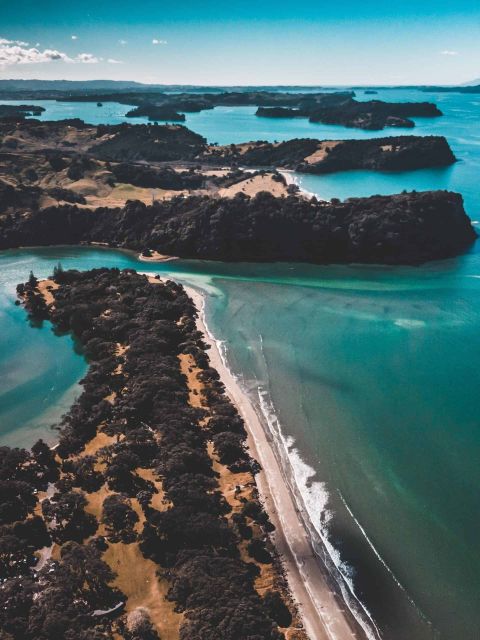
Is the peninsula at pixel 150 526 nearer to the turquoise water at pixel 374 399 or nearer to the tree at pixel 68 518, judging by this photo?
the tree at pixel 68 518

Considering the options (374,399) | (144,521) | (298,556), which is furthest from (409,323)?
(144,521)

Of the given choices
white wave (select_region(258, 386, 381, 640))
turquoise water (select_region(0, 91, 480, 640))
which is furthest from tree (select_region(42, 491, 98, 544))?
white wave (select_region(258, 386, 381, 640))

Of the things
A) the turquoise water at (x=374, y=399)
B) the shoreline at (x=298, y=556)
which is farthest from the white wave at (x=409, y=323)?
the shoreline at (x=298, y=556)

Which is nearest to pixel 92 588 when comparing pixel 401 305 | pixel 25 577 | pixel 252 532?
pixel 25 577

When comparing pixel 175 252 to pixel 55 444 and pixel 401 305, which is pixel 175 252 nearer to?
pixel 401 305

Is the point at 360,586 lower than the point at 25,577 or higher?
lower

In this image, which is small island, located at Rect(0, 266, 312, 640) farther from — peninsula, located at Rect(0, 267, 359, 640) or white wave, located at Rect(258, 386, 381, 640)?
white wave, located at Rect(258, 386, 381, 640)

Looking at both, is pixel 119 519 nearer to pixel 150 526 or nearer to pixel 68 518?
pixel 150 526
